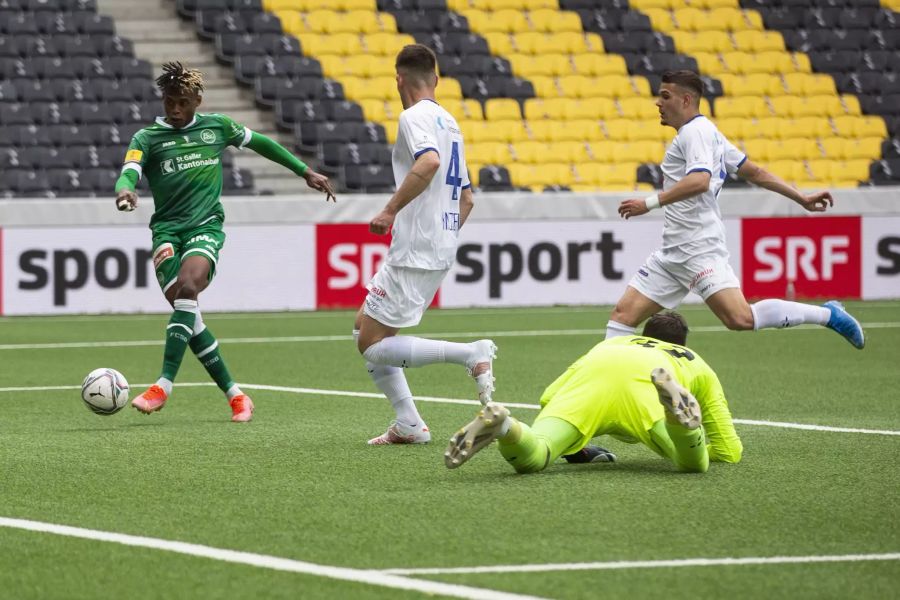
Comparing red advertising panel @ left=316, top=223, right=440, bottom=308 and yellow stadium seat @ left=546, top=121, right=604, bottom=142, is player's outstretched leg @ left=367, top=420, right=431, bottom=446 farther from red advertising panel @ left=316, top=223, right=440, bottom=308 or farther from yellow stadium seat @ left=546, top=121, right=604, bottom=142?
yellow stadium seat @ left=546, top=121, right=604, bottom=142

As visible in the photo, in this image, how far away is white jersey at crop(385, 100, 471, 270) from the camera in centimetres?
733

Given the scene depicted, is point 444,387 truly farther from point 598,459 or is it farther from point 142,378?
point 598,459

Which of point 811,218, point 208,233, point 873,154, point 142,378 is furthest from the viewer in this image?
point 873,154

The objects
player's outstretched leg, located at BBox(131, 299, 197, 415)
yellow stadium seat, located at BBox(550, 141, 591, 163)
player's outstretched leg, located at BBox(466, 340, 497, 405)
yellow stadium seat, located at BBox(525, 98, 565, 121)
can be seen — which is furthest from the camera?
yellow stadium seat, located at BBox(525, 98, 565, 121)

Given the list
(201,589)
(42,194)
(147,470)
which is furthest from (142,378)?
(42,194)

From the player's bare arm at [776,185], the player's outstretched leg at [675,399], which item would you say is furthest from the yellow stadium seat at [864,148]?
the player's outstretched leg at [675,399]

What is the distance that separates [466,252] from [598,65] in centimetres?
731

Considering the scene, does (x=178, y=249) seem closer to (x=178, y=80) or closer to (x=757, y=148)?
(x=178, y=80)

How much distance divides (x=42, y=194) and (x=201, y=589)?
1702 cm

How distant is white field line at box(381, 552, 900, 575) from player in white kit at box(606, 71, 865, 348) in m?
3.86

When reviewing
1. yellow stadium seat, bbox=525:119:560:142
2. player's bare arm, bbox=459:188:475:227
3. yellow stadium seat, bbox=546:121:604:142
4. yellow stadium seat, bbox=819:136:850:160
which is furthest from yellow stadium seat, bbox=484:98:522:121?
player's bare arm, bbox=459:188:475:227

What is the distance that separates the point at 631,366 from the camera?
6.45m

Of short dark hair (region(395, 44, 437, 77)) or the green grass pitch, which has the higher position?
short dark hair (region(395, 44, 437, 77))

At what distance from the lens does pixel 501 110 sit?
24250 millimetres
